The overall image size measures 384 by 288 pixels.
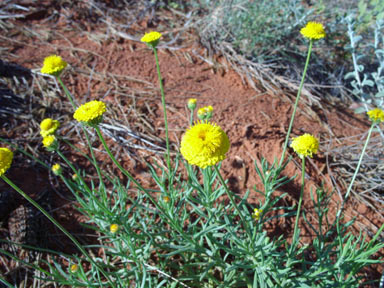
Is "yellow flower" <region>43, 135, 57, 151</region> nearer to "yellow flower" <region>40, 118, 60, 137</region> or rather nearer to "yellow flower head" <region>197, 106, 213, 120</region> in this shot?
"yellow flower" <region>40, 118, 60, 137</region>

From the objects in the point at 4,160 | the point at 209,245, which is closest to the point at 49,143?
the point at 4,160

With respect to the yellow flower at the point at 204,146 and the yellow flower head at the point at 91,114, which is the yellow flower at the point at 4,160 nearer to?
the yellow flower head at the point at 91,114

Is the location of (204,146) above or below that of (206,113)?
above

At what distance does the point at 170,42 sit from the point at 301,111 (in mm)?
2157

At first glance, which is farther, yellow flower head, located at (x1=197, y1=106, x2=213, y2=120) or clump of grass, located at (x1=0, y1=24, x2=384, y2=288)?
yellow flower head, located at (x1=197, y1=106, x2=213, y2=120)

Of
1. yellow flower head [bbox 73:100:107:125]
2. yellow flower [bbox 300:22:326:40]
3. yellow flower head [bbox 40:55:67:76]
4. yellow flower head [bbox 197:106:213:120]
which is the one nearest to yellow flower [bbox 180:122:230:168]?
yellow flower head [bbox 73:100:107:125]

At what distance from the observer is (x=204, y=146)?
1.35m

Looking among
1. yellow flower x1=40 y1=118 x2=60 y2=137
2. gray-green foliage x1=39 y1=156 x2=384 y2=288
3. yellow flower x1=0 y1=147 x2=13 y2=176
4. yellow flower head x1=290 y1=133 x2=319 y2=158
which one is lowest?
gray-green foliage x1=39 y1=156 x2=384 y2=288

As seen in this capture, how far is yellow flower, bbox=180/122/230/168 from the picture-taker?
1.35m

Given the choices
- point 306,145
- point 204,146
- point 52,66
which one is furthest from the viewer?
point 52,66

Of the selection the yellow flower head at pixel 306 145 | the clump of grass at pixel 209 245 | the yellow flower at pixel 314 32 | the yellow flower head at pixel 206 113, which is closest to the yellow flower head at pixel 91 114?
the clump of grass at pixel 209 245

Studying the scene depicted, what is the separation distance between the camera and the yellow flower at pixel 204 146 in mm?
1348

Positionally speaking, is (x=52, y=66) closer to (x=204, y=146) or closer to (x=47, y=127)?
(x=47, y=127)

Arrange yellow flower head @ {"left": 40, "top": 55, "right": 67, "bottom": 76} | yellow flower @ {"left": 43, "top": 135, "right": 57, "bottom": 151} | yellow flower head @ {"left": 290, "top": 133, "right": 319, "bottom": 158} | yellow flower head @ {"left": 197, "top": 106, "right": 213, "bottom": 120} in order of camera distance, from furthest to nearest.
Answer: yellow flower head @ {"left": 197, "top": 106, "right": 213, "bottom": 120} → yellow flower head @ {"left": 40, "top": 55, "right": 67, "bottom": 76} → yellow flower @ {"left": 43, "top": 135, "right": 57, "bottom": 151} → yellow flower head @ {"left": 290, "top": 133, "right": 319, "bottom": 158}
